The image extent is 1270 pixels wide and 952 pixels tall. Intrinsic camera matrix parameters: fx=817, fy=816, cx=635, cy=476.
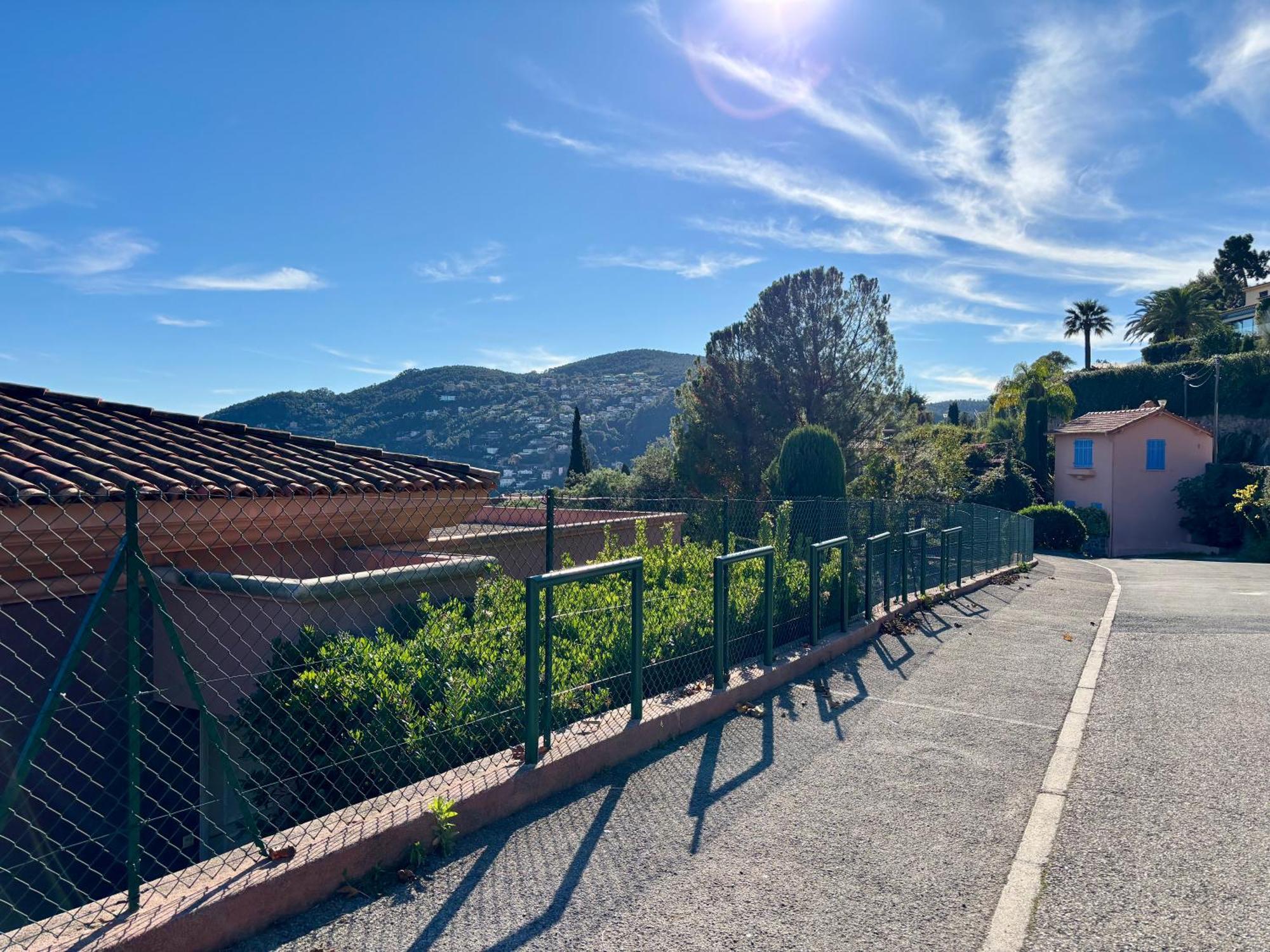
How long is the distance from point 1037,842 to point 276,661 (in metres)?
4.39

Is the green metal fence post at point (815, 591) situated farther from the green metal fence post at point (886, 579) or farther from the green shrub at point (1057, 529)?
the green shrub at point (1057, 529)

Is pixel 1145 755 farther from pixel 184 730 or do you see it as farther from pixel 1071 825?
pixel 184 730

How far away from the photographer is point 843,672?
7.32 m

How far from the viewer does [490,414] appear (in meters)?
74.7

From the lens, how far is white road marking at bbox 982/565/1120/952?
319 centimetres

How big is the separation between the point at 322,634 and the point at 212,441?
363 cm

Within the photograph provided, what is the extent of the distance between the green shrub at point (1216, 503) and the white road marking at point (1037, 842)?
36.1 metres

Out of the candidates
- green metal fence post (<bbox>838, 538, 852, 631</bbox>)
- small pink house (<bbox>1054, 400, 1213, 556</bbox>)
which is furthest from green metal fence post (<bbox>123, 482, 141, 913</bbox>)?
small pink house (<bbox>1054, 400, 1213, 556</bbox>)

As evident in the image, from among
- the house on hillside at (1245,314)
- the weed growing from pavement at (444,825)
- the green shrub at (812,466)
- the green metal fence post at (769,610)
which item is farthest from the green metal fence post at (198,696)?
the house on hillside at (1245,314)

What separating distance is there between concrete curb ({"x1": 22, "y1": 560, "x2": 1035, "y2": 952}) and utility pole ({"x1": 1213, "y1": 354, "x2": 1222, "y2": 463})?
4474 centimetres

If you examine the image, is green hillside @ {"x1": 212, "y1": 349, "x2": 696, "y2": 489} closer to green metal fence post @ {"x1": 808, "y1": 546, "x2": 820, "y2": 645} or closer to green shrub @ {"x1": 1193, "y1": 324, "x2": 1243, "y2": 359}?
green shrub @ {"x1": 1193, "y1": 324, "x2": 1243, "y2": 359}

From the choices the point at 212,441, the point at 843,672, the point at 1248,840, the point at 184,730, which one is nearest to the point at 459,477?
the point at 212,441

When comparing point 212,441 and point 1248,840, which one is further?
point 212,441

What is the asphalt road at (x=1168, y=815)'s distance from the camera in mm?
3234
